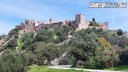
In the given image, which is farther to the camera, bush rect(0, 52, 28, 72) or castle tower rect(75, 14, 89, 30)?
castle tower rect(75, 14, 89, 30)

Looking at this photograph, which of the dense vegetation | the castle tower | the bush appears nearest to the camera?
the dense vegetation

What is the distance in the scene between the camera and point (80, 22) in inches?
3999

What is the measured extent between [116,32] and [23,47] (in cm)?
2371

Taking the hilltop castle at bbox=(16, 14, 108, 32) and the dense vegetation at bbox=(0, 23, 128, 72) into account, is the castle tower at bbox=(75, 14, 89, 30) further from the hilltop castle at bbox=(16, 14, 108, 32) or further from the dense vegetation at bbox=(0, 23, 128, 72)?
the dense vegetation at bbox=(0, 23, 128, 72)

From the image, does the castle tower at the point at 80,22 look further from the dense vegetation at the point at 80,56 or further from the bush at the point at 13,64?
the bush at the point at 13,64

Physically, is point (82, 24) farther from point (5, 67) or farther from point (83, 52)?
point (5, 67)

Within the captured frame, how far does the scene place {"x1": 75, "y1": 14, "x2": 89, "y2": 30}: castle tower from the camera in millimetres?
100875

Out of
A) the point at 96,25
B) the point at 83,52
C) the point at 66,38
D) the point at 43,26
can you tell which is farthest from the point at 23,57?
the point at 43,26

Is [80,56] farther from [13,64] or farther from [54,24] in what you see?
[54,24]

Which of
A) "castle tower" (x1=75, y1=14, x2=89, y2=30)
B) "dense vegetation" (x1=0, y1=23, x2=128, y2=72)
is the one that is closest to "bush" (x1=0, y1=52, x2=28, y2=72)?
"dense vegetation" (x1=0, y1=23, x2=128, y2=72)

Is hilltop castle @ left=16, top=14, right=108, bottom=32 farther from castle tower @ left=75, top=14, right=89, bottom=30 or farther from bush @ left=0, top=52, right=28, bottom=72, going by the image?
bush @ left=0, top=52, right=28, bottom=72

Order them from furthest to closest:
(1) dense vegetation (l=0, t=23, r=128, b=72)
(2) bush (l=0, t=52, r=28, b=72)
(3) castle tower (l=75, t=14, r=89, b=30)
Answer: (3) castle tower (l=75, t=14, r=89, b=30)
(2) bush (l=0, t=52, r=28, b=72)
(1) dense vegetation (l=0, t=23, r=128, b=72)

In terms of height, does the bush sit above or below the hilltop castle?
below

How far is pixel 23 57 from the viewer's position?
→ 2224 inches
